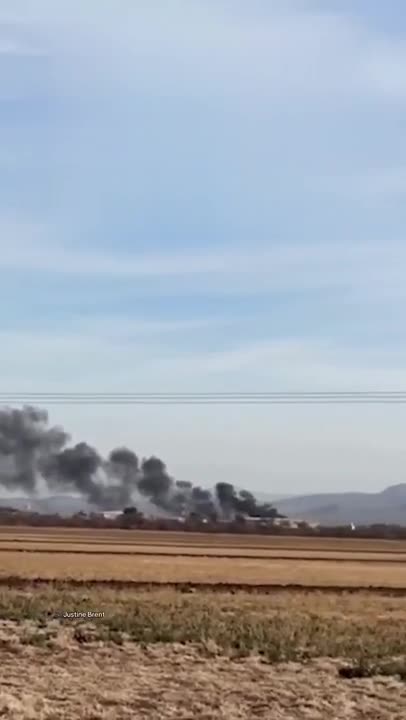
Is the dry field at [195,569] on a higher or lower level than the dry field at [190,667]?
higher

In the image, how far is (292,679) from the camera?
42.5ft

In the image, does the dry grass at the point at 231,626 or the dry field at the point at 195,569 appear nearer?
the dry grass at the point at 231,626

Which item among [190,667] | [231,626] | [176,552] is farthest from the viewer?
[176,552]

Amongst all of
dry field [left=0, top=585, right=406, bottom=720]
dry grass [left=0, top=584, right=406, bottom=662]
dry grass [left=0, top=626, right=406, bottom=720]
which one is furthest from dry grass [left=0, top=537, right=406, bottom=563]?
dry grass [left=0, top=626, right=406, bottom=720]

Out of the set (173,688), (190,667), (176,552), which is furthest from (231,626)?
(176,552)

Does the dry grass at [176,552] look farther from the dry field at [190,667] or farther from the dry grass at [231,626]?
the dry field at [190,667]

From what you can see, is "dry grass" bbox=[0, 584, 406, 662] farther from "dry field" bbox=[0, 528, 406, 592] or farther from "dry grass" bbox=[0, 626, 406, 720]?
"dry field" bbox=[0, 528, 406, 592]

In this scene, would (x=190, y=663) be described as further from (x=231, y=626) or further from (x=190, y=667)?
(x=231, y=626)

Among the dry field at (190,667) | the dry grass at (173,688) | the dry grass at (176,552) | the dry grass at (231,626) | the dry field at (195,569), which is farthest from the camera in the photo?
the dry grass at (176,552)

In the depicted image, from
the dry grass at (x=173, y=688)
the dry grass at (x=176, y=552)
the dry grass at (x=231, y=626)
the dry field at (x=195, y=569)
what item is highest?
the dry grass at (x=176, y=552)

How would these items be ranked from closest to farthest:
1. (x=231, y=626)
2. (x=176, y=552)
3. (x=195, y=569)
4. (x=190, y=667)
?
(x=190, y=667)
(x=231, y=626)
(x=195, y=569)
(x=176, y=552)

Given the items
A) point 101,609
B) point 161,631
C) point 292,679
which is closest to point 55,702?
point 292,679

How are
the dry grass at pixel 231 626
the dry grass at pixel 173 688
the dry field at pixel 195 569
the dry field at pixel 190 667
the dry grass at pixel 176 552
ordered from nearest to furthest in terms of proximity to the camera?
the dry grass at pixel 173 688 → the dry field at pixel 190 667 → the dry grass at pixel 231 626 → the dry field at pixel 195 569 → the dry grass at pixel 176 552

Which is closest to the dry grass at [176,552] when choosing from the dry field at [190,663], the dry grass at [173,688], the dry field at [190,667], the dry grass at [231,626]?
the dry grass at [231,626]
